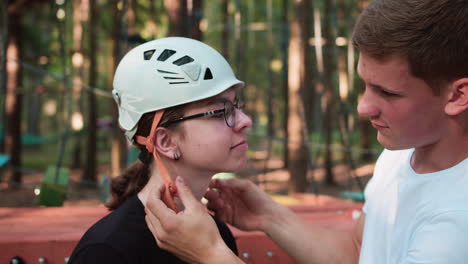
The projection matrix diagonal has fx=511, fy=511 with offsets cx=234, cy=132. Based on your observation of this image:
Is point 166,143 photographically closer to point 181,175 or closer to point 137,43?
point 181,175

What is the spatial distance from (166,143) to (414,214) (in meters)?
0.99

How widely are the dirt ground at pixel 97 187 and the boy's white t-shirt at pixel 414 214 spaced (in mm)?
4296

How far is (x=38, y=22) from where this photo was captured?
56.7 ft

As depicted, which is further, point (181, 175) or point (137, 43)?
point (137, 43)

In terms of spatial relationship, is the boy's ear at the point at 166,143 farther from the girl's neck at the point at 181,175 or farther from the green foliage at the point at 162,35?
the green foliage at the point at 162,35

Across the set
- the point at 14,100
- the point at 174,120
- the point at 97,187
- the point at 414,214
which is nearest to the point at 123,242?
the point at 174,120

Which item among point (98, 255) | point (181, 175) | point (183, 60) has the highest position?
point (183, 60)

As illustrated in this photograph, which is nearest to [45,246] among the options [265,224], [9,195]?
[265,224]

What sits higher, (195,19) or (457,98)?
(195,19)

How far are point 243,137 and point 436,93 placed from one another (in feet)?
2.72

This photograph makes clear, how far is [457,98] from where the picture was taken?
1.55 meters

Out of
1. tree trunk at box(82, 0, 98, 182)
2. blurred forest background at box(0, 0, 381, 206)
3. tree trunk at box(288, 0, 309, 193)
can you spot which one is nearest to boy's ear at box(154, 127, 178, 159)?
blurred forest background at box(0, 0, 381, 206)

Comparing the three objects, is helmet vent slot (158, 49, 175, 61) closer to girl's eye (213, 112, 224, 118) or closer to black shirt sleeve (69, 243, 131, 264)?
girl's eye (213, 112, 224, 118)

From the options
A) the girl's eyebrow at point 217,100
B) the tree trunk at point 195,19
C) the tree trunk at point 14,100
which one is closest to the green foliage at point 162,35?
the tree trunk at point 14,100
